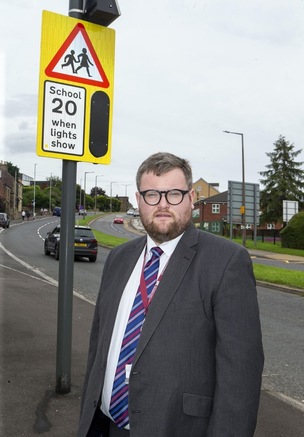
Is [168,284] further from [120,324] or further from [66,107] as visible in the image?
[66,107]

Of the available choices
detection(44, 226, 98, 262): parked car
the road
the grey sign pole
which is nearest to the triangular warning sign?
the grey sign pole

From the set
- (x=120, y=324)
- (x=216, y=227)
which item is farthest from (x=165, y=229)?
(x=216, y=227)

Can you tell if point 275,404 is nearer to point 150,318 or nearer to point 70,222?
point 70,222

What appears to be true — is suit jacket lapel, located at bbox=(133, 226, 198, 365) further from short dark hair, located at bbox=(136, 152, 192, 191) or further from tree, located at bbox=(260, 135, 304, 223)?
tree, located at bbox=(260, 135, 304, 223)

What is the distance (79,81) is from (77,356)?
3033 mm

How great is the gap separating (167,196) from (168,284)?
0.42m

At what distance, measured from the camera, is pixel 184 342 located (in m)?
1.96

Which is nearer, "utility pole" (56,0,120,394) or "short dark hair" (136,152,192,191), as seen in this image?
"short dark hair" (136,152,192,191)

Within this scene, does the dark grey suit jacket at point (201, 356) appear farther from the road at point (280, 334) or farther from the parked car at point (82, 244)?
the parked car at point (82, 244)

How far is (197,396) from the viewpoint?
76.0 inches

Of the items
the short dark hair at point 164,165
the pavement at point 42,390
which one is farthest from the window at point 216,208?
the short dark hair at point 164,165

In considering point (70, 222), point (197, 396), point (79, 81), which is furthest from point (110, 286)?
point (79, 81)

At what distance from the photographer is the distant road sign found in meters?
4.02

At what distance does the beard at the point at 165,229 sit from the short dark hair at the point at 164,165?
0.64 ft
